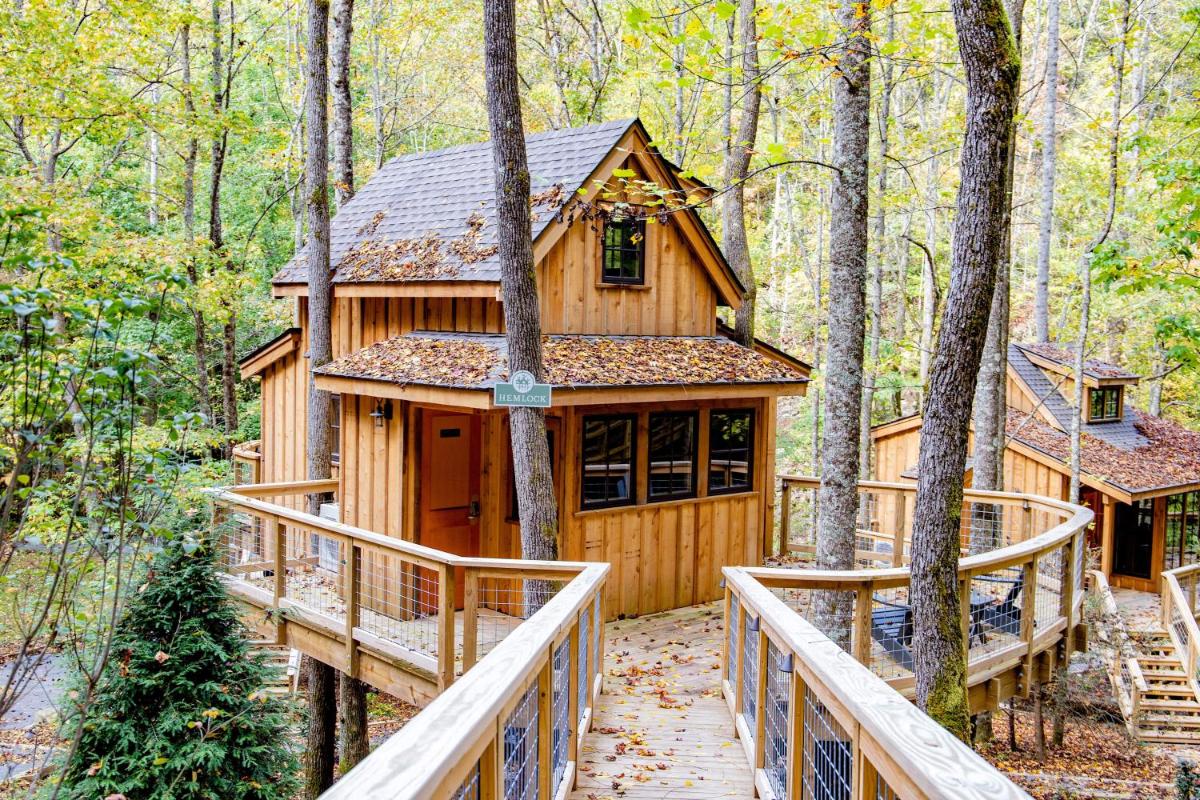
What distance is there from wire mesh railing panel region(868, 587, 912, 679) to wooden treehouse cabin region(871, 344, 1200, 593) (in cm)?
1230

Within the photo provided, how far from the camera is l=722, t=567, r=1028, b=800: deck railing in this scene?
196 cm

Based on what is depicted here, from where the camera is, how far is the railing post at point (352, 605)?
7.28 m

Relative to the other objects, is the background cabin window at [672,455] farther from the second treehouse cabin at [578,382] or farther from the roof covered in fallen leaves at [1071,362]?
the roof covered in fallen leaves at [1071,362]

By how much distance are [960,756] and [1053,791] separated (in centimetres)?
1031

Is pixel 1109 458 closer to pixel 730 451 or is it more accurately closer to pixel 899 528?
pixel 899 528

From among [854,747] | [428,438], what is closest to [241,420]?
[428,438]

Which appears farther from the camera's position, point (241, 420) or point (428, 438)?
point (241, 420)

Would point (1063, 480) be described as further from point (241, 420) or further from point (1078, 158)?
point (241, 420)

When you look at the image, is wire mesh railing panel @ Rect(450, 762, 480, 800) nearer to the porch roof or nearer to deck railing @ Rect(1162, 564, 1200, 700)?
the porch roof

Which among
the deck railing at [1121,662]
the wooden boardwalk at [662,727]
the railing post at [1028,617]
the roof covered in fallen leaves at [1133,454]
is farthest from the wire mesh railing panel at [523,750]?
the roof covered in fallen leaves at [1133,454]

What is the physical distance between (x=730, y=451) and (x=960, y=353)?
5880mm

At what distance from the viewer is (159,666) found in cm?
580

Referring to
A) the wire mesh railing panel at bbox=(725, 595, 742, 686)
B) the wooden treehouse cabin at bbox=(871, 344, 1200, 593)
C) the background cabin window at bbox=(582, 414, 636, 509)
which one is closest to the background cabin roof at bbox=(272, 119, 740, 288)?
the background cabin window at bbox=(582, 414, 636, 509)

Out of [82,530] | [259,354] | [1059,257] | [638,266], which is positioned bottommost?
[82,530]
